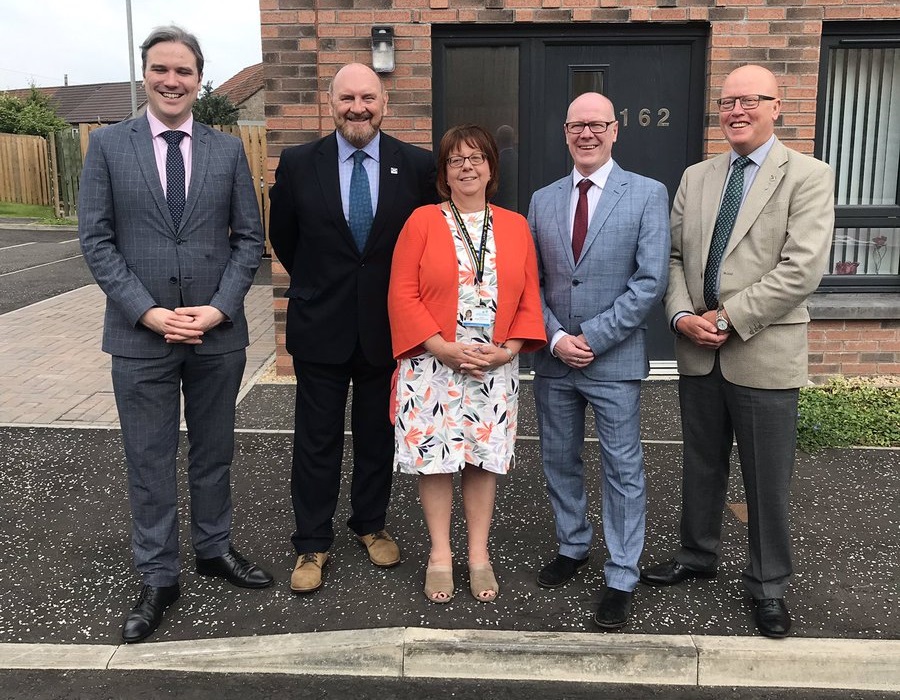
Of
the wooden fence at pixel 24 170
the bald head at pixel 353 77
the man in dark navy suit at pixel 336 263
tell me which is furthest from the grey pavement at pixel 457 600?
the wooden fence at pixel 24 170

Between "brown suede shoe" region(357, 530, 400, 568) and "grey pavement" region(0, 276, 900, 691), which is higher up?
"brown suede shoe" region(357, 530, 400, 568)

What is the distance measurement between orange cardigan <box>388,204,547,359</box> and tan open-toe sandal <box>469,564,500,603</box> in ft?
3.20

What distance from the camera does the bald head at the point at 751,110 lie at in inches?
121

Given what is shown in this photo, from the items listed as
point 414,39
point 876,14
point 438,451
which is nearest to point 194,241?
point 438,451

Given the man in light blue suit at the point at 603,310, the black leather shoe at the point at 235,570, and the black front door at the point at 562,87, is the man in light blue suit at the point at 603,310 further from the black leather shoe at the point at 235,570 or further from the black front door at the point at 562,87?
the black front door at the point at 562,87

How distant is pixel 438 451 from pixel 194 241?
126 cm

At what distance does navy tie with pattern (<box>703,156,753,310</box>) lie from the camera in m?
3.21

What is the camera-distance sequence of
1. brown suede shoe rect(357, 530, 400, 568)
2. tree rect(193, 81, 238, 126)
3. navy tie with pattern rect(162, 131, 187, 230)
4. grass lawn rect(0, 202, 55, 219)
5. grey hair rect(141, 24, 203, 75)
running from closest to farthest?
1. grey hair rect(141, 24, 203, 75)
2. navy tie with pattern rect(162, 131, 187, 230)
3. brown suede shoe rect(357, 530, 400, 568)
4. grass lawn rect(0, 202, 55, 219)
5. tree rect(193, 81, 238, 126)

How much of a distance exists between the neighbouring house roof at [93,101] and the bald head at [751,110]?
4281cm

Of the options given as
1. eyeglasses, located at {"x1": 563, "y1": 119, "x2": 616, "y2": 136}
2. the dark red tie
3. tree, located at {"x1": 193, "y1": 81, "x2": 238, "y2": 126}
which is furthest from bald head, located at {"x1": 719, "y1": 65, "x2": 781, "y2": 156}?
tree, located at {"x1": 193, "y1": 81, "x2": 238, "y2": 126}

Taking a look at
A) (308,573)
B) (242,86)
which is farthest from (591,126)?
(242,86)

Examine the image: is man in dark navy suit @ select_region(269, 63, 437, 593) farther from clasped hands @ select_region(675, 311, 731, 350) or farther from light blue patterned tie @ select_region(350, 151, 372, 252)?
clasped hands @ select_region(675, 311, 731, 350)

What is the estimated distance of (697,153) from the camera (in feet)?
21.4

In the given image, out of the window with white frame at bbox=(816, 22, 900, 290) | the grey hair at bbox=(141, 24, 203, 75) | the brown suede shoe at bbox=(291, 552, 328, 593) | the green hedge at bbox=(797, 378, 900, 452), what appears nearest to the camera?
the grey hair at bbox=(141, 24, 203, 75)
